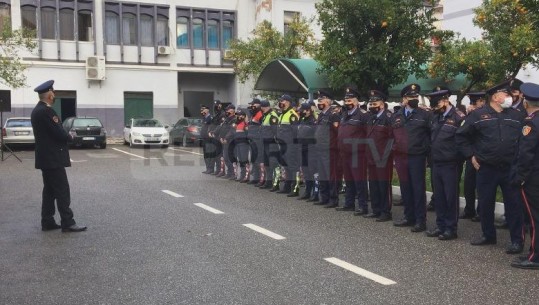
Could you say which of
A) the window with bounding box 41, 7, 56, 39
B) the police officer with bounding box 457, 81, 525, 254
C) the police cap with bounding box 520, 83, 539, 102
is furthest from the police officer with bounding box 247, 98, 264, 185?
the window with bounding box 41, 7, 56, 39

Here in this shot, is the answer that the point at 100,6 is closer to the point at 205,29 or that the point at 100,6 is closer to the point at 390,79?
the point at 205,29

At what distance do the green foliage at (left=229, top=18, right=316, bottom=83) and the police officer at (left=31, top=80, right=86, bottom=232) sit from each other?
21085 mm

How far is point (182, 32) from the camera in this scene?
34.1m

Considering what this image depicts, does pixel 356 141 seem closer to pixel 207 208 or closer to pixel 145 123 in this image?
pixel 207 208

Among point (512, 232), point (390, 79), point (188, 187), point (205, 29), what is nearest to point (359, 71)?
point (390, 79)

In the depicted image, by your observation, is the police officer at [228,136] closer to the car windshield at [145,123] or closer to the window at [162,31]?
the car windshield at [145,123]

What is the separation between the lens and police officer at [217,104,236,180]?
14047 mm

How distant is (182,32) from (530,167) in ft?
99.0

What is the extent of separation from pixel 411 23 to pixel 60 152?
1035 cm

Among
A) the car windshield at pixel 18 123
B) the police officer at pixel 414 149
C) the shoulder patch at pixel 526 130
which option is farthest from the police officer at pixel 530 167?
the car windshield at pixel 18 123

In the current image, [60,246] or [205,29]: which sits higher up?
[205,29]

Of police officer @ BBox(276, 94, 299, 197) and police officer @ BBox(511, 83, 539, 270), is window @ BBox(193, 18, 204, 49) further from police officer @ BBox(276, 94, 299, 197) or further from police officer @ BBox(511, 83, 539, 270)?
police officer @ BBox(511, 83, 539, 270)

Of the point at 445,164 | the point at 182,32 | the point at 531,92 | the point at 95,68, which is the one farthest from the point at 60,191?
the point at 182,32

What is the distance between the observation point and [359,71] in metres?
15.2
